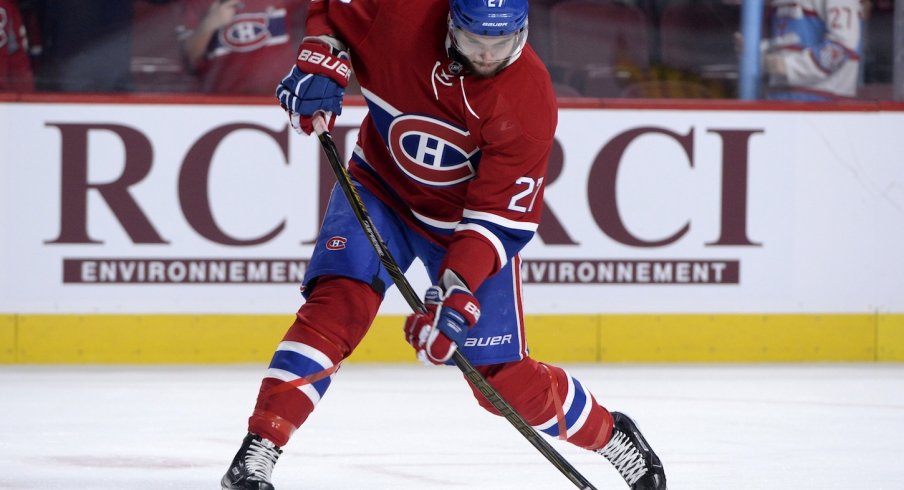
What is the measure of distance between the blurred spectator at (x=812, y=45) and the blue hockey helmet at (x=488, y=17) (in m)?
3.11

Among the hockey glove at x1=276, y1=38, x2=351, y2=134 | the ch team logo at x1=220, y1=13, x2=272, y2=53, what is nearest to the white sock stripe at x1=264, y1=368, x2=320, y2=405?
the hockey glove at x1=276, y1=38, x2=351, y2=134

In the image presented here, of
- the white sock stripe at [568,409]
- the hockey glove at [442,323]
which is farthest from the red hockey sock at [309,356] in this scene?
the white sock stripe at [568,409]

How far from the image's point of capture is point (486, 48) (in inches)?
110

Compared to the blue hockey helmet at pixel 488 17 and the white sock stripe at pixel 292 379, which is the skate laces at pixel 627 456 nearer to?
the white sock stripe at pixel 292 379

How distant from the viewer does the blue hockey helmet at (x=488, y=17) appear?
275cm

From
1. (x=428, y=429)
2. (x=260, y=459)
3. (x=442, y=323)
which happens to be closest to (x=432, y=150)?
(x=442, y=323)

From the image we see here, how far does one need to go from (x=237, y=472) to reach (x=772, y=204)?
3.26 m

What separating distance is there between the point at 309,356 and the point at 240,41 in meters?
2.84

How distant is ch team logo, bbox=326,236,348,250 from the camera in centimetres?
302

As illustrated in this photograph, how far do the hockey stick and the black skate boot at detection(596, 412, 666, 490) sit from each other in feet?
0.39

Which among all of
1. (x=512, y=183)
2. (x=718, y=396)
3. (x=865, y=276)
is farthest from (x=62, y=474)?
(x=865, y=276)

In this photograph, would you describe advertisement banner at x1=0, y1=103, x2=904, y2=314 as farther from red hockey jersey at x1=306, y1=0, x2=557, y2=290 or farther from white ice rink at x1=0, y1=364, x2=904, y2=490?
red hockey jersey at x1=306, y1=0, x2=557, y2=290

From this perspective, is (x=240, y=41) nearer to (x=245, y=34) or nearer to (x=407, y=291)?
(x=245, y=34)

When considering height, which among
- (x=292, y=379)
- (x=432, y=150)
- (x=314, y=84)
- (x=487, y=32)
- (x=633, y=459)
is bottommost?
(x=633, y=459)
